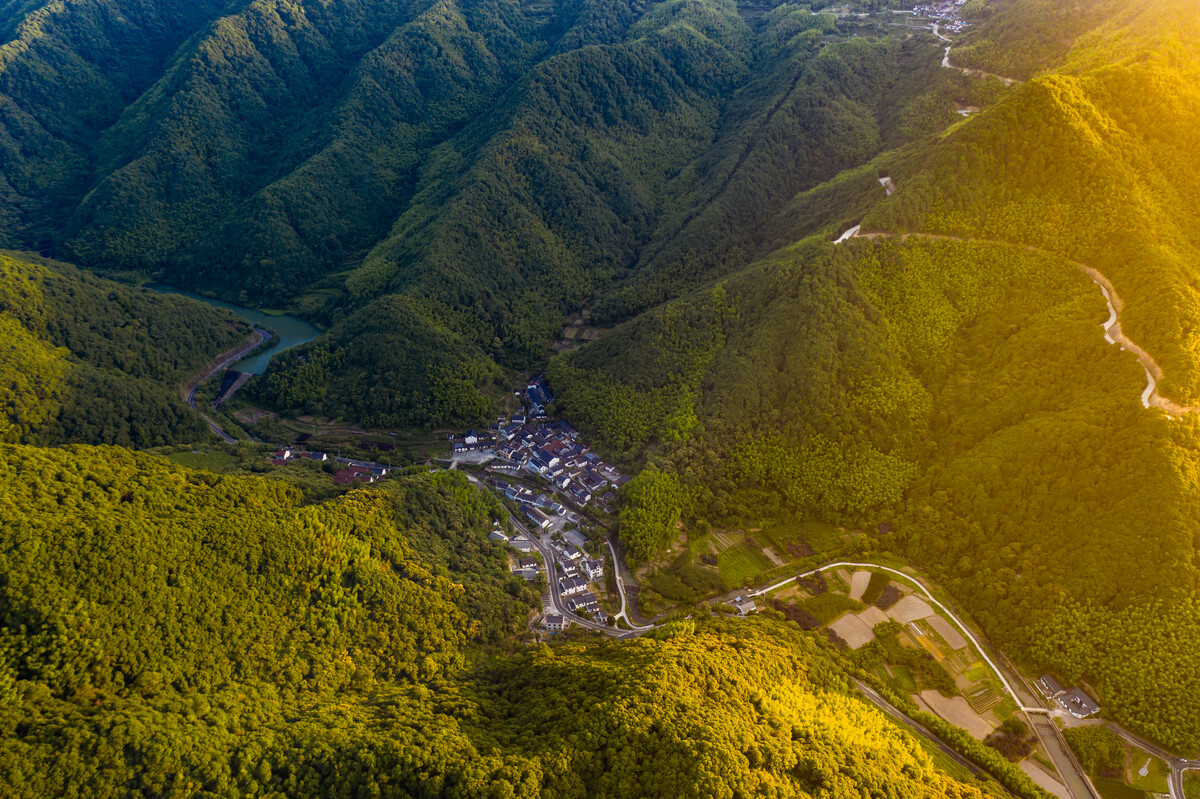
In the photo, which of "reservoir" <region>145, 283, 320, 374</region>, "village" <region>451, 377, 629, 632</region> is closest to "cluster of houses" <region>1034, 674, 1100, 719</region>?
"village" <region>451, 377, 629, 632</region>

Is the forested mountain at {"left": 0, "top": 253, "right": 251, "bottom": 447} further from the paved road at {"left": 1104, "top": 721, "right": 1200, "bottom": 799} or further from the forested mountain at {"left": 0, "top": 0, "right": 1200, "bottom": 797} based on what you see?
the paved road at {"left": 1104, "top": 721, "right": 1200, "bottom": 799}

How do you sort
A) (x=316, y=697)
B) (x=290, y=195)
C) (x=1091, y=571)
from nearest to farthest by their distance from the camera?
1. (x=316, y=697)
2. (x=1091, y=571)
3. (x=290, y=195)

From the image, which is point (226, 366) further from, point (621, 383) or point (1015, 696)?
point (1015, 696)

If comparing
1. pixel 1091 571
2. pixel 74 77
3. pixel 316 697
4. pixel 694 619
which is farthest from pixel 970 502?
pixel 74 77

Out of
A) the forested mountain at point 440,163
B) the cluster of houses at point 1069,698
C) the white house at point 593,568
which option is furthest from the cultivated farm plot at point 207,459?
the cluster of houses at point 1069,698

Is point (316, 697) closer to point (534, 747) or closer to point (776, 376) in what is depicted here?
point (534, 747)

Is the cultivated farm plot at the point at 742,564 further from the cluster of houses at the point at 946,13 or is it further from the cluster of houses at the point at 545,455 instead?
the cluster of houses at the point at 946,13
